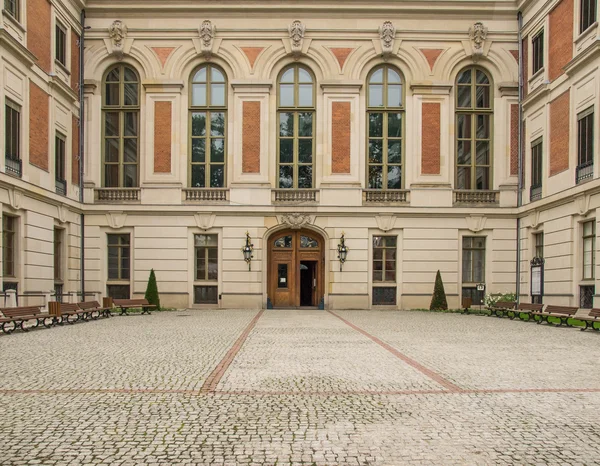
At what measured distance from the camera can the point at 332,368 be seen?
1051 cm

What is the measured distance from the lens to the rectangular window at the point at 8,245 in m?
21.5

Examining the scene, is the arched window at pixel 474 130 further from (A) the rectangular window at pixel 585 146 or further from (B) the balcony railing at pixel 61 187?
(B) the balcony railing at pixel 61 187

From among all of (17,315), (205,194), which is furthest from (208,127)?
(17,315)

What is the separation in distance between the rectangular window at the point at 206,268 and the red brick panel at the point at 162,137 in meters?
3.66

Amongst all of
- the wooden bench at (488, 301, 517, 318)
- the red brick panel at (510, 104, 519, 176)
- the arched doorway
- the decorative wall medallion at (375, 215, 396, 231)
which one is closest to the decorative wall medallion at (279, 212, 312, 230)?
the arched doorway

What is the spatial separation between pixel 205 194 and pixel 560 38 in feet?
54.0

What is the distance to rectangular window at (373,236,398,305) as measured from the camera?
28.7 m

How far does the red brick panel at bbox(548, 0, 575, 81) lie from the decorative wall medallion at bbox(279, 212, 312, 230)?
11973mm

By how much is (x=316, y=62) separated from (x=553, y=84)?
10.5 m

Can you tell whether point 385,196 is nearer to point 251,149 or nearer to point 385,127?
point 385,127

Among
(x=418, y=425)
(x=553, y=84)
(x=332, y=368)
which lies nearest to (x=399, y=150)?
(x=553, y=84)

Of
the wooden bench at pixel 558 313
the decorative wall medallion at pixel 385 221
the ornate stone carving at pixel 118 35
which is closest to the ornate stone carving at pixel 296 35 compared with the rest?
the ornate stone carving at pixel 118 35

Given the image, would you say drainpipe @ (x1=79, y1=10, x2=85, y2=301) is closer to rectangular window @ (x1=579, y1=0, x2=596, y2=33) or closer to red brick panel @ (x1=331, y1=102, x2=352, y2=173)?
red brick panel @ (x1=331, y1=102, x2=352, y2=173)

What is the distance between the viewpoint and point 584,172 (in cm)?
2227
